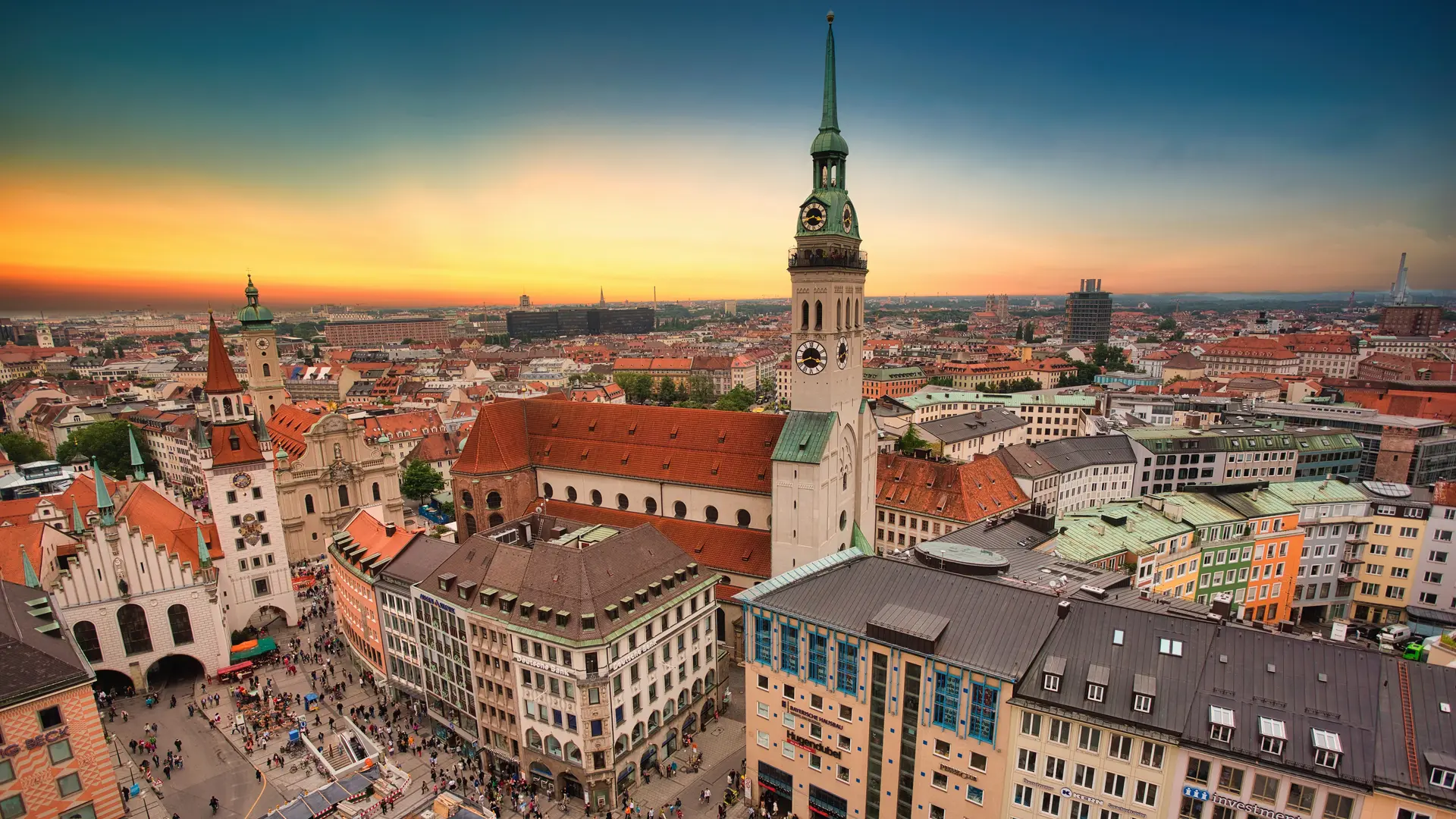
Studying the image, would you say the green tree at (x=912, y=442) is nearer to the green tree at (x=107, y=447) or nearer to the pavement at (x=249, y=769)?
the pavement at (x=249, y=769)

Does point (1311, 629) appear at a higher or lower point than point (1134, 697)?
lower

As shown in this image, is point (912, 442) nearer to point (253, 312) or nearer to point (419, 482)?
point (419, 482)

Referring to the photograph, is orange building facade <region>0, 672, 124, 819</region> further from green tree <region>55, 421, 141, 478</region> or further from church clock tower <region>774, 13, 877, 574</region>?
green tree <region>55, 421, 141, 478</region>

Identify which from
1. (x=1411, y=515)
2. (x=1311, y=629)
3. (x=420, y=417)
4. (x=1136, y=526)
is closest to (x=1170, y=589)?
(x=1136, y=526)

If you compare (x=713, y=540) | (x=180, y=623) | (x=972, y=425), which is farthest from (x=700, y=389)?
(x=180, y=623)

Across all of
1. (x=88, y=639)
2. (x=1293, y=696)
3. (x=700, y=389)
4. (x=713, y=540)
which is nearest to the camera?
(x=1293, y=696)

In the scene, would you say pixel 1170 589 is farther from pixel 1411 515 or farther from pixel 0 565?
pixel 0 565
